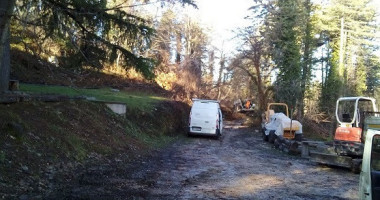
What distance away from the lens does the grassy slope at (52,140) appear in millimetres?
7121

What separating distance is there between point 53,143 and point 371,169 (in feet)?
23.1

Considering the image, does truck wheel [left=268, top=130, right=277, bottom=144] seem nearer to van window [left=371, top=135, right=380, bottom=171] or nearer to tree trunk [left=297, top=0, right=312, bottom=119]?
tree trunk [left=297, top=0, right=312, bottom=119]

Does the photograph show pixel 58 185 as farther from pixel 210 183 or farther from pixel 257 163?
pixel 257 163

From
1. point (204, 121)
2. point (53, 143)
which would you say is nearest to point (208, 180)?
point (53, 143)

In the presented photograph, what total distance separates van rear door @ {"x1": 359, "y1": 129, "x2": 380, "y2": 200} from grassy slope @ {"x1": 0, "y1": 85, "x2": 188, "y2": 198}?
210 inches

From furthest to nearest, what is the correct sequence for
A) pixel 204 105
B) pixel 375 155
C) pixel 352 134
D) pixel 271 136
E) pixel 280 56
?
pixel 280 56 → pixel 204 105 → pixel 271 136 → pixel 352 134 → pixel 375 155

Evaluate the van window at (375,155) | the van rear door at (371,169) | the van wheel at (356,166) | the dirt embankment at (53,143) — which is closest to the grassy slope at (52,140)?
the dirt embankment at (53,143)

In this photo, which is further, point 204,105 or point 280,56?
point 280,56

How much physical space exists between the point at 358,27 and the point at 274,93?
588 inches

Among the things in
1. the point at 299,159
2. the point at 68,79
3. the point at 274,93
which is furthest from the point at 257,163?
the point at 274,93

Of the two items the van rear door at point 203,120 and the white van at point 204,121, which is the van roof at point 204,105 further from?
the van rear door at point 203,120

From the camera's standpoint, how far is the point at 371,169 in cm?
533

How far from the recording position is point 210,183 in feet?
30.3

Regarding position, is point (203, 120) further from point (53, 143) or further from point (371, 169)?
point (371, 169)
